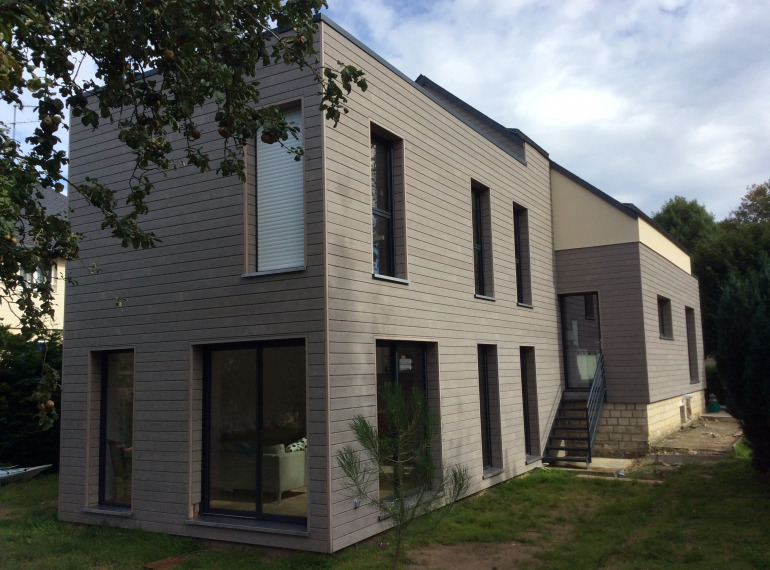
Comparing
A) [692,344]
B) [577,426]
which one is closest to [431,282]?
[577,426]

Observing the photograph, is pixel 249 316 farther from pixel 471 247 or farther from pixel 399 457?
pixel 471 247

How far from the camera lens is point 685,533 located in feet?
26.2

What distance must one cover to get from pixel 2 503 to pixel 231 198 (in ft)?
21.7

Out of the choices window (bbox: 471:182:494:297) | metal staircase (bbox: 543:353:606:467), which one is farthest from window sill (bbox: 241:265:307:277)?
metal staircase (bbox: 543:353:606:467)

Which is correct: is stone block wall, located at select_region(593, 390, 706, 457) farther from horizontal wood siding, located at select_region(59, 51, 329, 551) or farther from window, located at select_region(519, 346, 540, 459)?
horizontal wood siding, located at select_region(59, 51, 329, 551)

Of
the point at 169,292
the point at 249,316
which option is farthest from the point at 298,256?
the point at 169,292

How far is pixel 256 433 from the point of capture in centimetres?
767

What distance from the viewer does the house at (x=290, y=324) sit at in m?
7.41

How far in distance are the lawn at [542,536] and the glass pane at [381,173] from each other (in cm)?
419

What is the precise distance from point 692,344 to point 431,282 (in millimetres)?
14071

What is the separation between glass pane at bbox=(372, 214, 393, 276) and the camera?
8.61 metres

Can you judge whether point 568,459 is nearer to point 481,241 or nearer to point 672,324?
point 481,241

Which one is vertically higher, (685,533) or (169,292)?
(169,292)

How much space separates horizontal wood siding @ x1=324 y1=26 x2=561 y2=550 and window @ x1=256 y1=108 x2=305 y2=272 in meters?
0.49
